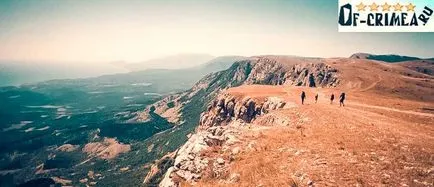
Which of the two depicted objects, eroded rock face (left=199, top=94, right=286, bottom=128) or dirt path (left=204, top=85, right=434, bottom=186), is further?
eroded rock face (left=199, top=94, right=286, bottom=128)

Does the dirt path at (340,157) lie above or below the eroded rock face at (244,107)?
above

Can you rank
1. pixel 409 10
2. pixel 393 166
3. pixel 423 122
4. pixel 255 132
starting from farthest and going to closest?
pixel 409 10
pixel 423 122
pixel 255 132
pixel 393 166

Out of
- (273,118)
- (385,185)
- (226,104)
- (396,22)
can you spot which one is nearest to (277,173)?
(385,185)

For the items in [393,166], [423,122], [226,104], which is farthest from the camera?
[226,104]

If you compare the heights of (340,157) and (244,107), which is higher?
(340,157)

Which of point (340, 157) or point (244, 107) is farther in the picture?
point (244, 107)

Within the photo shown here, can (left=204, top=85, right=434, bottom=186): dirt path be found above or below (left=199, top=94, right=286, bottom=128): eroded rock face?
above

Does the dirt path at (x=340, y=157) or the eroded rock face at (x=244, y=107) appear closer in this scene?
the dirt path at (x=340, y=157)

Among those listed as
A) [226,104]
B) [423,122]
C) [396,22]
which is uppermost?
→ [396,22]

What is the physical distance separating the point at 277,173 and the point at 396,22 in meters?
47.7

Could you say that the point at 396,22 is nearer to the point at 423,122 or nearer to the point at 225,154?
the point at 423,122

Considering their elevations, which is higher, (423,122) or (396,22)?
(396,22)

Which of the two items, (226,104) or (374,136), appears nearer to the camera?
(374,136)

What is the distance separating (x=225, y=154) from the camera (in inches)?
1435
